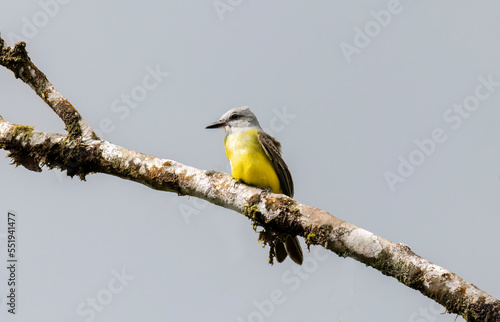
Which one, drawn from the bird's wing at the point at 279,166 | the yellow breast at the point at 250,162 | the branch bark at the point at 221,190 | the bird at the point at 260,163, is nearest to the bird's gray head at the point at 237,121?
the bird at the point at 260,163

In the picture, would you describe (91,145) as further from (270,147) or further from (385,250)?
(385,250)

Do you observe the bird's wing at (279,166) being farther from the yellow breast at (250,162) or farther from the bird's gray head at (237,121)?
the bird's gray head at (237,121)

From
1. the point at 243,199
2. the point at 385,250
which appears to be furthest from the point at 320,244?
the point at 243,199

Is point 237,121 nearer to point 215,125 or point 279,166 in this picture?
point 215,125

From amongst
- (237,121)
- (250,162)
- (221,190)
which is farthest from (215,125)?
(221,190)

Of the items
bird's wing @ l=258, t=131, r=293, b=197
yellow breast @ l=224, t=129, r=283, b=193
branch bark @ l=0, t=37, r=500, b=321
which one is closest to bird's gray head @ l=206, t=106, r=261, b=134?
yellow breast @ l=224, t=129, r=283, b=193

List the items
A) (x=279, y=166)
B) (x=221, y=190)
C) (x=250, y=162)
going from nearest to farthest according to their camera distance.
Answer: (x=221, y=190) → (x=250, y=162) → (x=279, y=166)

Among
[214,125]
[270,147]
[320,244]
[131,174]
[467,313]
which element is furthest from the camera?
[214,125]

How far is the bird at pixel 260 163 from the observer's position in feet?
18.0

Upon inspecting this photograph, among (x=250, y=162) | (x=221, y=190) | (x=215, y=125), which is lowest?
(x=221, y=190)

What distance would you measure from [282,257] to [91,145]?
7.30 feet

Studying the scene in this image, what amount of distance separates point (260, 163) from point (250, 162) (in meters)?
0.13

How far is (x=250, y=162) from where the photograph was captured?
19.2ft

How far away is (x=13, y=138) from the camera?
500cm
